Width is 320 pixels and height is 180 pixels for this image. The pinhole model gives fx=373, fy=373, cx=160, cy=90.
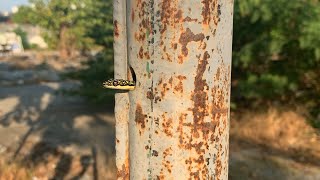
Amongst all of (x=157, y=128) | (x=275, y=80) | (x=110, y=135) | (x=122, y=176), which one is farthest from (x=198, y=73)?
(x=110, y=135)

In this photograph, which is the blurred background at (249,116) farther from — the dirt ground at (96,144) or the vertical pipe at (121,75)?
the vertical pipe at (121,75)

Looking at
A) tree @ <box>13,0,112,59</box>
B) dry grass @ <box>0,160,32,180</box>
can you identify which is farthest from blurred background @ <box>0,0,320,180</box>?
tree @ <box>13,0,112,59</box>

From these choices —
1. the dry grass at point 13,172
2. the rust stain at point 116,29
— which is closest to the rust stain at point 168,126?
the rust stain at point 116,29

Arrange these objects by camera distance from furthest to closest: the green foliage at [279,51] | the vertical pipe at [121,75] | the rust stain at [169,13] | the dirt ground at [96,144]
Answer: the green foliage at [279,51]
the dirt ground at [96,144]
the vertical pipe at [121,75]
the rust stain at [169,13]

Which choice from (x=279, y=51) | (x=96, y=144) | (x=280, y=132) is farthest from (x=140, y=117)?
(x=280, y=132)

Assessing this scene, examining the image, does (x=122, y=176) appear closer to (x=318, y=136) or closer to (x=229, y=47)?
(x=229, y=47)

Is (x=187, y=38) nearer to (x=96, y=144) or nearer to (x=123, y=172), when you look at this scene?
(x=123, y=172)
